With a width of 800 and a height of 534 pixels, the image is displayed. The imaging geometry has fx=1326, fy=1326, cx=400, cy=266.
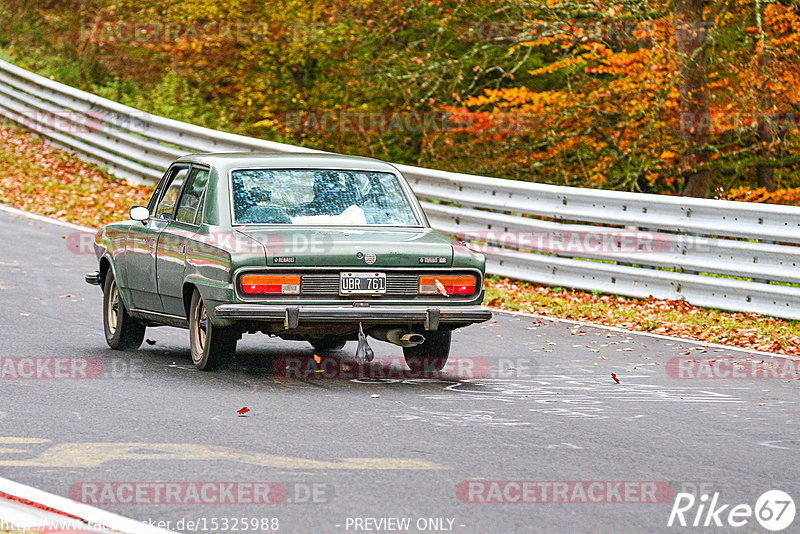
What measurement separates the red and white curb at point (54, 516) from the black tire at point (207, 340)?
340cm

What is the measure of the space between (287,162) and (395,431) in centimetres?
321

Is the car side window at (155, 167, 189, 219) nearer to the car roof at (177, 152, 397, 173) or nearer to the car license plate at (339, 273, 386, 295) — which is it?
the car roof at (177, 152, 397, 173)

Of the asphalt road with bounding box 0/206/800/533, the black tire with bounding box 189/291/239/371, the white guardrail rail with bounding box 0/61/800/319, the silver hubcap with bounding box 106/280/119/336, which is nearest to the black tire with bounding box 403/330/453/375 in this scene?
the asphalt road with bounding box 0/206/800/533

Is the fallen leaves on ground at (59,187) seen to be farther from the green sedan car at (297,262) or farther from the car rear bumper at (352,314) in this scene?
the car rear bumper at (352,314)

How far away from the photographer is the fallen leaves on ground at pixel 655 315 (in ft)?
39.9

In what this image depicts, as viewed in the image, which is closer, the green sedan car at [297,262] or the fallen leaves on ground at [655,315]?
the green sedan car at [297,262]

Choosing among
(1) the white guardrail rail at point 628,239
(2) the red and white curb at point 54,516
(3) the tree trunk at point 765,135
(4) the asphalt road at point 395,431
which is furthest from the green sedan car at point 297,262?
(3) the tree trunk at point 765,135

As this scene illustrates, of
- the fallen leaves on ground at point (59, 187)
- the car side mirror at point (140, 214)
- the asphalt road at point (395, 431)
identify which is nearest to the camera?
the asphalt road at point (395, 431)

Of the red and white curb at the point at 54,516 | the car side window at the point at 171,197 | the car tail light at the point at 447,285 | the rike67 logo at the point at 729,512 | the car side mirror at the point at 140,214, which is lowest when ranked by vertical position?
the red and white curb at the point at 54,516

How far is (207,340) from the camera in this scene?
9.48m

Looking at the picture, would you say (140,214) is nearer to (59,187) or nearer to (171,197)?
(171,197)

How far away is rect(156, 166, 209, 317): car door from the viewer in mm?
9961

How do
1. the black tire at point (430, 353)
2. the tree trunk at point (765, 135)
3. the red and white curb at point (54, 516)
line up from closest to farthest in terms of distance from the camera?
the red and white curb at point (54, 516)
the black tire at point (430, 353)
the tree trunk at point (765, 135)

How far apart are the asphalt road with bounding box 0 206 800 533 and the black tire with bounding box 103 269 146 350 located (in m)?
0.12
